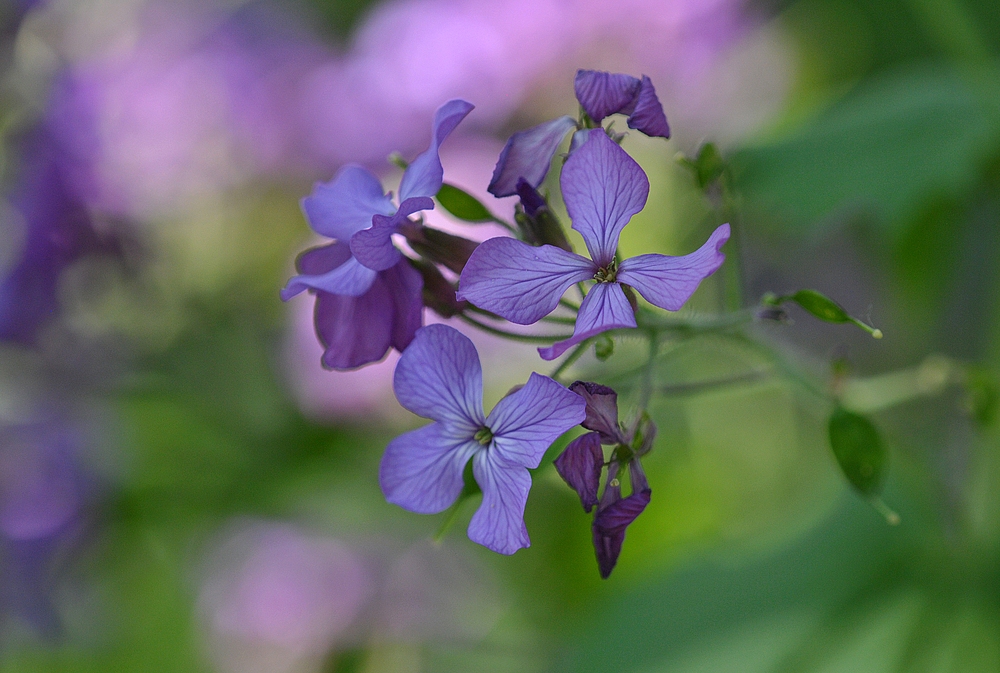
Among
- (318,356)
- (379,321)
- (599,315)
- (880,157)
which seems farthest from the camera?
(318,356)

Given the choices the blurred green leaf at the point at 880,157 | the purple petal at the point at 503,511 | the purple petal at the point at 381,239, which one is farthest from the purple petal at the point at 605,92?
the blurred green leaf at the point at 880,157

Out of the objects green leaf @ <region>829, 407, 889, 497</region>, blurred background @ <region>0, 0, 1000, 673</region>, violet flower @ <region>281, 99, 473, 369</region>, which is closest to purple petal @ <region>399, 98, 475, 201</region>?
violet flower @ <region>281, 99, 473, 369</region>

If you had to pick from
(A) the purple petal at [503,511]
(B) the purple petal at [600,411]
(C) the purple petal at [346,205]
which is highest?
(C) the purple petal at [346,205]

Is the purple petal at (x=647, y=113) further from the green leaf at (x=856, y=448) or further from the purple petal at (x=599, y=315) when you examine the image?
the green leaf at (x=856, y=448)

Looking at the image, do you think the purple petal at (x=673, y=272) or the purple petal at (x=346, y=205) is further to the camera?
the purple petal at (x=346, y=205)

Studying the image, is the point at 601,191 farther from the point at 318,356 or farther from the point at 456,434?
the point at 318,356

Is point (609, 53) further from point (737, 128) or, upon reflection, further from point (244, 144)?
point (244, 144)

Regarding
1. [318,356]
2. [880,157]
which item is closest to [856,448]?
[880,157]
